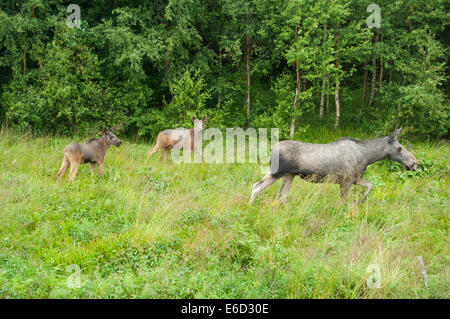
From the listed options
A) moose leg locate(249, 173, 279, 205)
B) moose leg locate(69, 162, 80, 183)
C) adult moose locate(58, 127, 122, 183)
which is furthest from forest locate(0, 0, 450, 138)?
moose leg locate(249, 173, 279, 205)

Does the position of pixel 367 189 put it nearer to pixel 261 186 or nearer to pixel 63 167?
pixel 261 186

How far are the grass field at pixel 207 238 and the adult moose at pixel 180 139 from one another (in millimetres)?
2253

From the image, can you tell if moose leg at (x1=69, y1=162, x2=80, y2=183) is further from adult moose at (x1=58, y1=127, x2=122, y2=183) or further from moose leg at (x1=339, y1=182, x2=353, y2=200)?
moose leg at (x1=339, y1=182, x2=353, y2=200)

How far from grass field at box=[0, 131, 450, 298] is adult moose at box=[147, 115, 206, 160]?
2.25 metres

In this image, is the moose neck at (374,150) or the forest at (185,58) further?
the forest at (185,58)

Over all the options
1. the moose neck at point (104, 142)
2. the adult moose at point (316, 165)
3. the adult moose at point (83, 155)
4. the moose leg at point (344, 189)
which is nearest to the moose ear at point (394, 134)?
the adult moose at point (316, 165)

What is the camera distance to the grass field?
203 inches

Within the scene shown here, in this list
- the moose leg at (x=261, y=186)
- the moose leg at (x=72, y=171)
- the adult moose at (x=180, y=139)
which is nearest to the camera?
the moose leg at (x=261, y=186)

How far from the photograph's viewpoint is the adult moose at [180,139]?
39.8 feet

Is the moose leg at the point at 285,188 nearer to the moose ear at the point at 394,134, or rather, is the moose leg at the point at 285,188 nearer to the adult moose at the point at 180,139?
the moose ear at the point at 394,134

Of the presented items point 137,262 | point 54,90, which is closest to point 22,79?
point 54,90

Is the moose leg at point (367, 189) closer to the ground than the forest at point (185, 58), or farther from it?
closer to the ground

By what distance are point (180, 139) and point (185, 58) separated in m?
4.70
